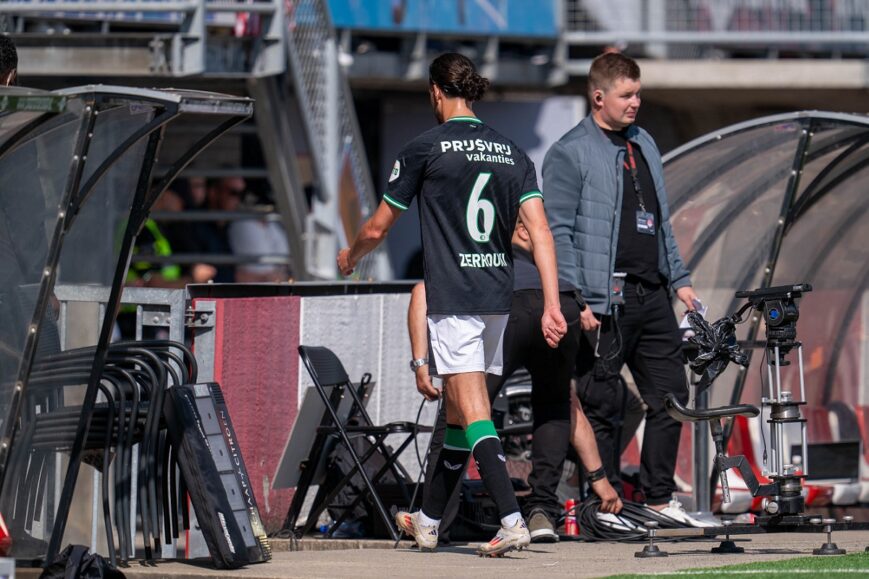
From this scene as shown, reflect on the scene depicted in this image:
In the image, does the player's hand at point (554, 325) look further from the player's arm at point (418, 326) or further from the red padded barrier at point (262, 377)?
the red padded barrier at point (262, 377)

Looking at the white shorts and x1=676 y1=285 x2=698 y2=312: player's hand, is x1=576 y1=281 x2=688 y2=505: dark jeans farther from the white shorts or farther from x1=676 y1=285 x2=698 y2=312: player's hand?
the white shorts

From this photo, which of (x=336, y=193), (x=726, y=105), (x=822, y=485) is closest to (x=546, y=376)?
(x=822, y=485)

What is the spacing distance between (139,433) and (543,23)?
12647 mm

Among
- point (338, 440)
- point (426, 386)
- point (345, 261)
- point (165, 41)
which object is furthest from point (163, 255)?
point (345, 261)

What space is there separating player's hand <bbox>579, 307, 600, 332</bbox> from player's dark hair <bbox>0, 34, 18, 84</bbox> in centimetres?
279

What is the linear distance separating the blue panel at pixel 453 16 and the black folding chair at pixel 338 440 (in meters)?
9.88

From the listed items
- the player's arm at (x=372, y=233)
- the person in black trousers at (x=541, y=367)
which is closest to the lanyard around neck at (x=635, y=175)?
the person in black trousers at (x=541, y=367)

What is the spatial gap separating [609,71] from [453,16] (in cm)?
1037

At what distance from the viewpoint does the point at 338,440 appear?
8188 mm

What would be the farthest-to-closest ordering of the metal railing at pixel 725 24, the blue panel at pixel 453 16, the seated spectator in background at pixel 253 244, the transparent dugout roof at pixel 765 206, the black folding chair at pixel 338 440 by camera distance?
the metal railing at pixel 725 24 → the blue panel at pixel 453 16 → the seated spectator in background at pixel 253 244 → the transparent dugout roof at pixel 765 206 → the black folding chair at pixel 338 440

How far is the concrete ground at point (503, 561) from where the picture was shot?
20.2 feet

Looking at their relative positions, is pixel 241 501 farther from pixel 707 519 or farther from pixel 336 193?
pixel 336 193

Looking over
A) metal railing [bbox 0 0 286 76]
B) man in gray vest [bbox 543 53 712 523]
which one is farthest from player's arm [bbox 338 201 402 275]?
metal railing [bbox 0 0 286 76]

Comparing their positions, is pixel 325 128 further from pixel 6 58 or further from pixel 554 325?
pixel 554 325
